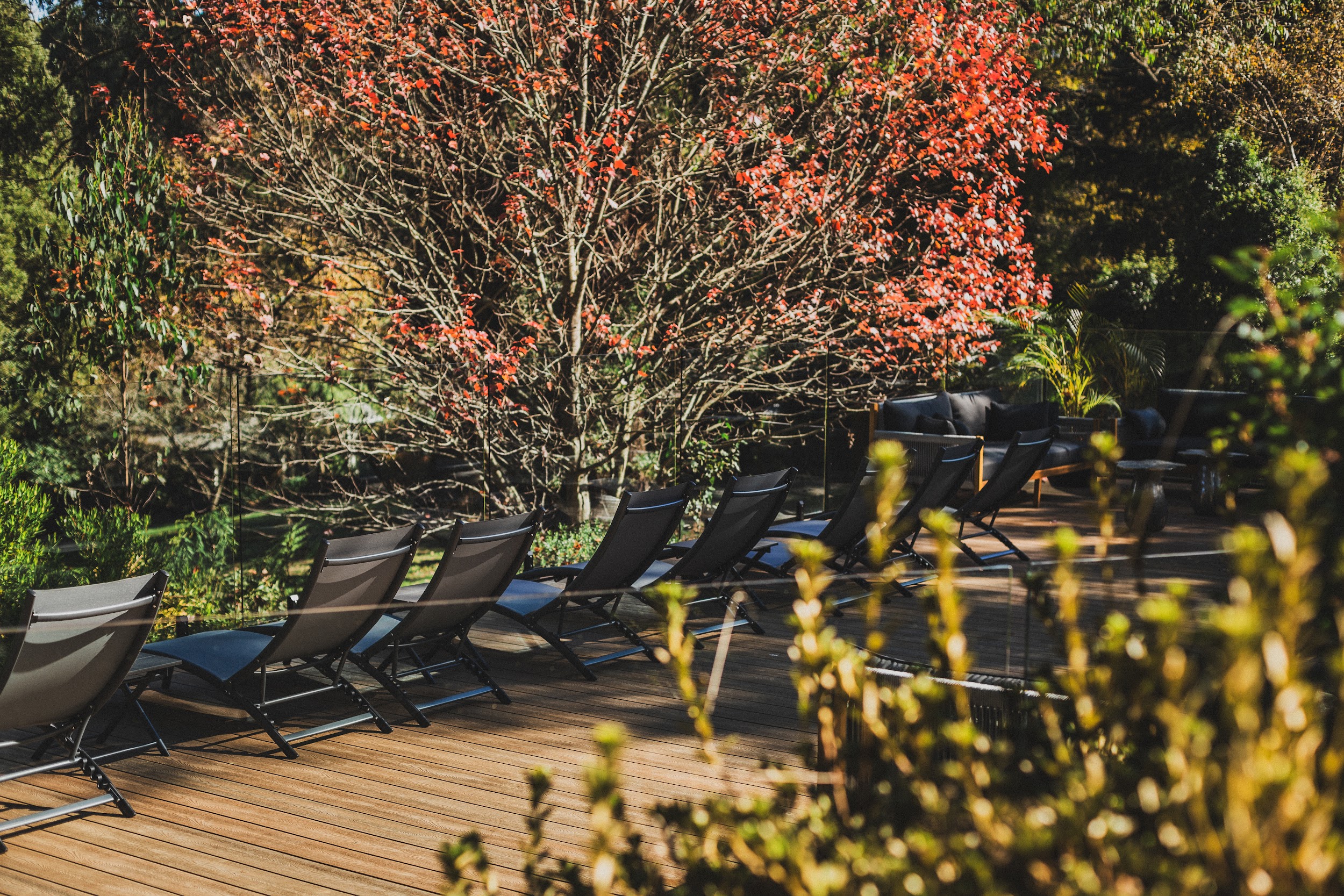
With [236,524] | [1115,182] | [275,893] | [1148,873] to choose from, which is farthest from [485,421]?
[1115,182]

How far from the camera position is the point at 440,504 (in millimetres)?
9336

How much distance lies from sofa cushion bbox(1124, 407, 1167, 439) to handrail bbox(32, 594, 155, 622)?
1051 cm

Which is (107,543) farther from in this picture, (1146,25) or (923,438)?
(1146,25)

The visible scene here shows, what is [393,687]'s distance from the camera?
16.6 ft

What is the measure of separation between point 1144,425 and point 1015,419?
5.04ft

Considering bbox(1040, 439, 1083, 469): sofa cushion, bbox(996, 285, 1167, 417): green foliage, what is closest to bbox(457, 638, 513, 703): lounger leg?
bbox(1040, 439, 1083, 469): sofa cushion

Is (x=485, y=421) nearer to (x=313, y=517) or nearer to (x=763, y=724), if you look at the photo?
(x=313, y=517)

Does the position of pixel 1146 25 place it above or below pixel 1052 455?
above

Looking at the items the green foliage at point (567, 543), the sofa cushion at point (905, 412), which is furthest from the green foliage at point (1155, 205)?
the green foliage at point (567, 543)

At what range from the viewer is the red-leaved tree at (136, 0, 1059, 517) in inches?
324

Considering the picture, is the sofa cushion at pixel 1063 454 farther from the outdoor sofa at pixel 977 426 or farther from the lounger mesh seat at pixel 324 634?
the lounger mesh seat at pixel 324 634

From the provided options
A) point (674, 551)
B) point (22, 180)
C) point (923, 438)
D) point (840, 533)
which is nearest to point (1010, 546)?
point (840, 533)

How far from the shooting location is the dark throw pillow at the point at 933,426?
1070 cm

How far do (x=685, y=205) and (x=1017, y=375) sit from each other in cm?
569
